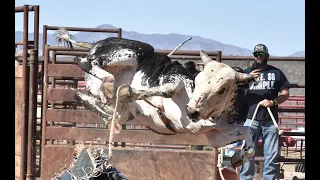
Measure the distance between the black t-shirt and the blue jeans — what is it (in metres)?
0.11

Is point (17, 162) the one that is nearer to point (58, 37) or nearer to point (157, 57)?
point (58, 37)

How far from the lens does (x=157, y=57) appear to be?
7855mm

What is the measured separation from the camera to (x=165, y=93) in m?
7.38

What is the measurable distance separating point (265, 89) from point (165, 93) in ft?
4.38

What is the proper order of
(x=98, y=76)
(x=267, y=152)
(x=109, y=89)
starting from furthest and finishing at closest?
(x=267, y=152) → (x=98, y=76) → (x=109, y=89)

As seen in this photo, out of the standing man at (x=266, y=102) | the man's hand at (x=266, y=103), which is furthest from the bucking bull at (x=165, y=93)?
the standing man at (x=266, y=102)

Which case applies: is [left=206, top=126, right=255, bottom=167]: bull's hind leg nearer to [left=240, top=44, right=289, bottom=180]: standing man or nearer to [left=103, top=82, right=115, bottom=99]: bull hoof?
[left=240, top=44, right=289, bottom=180]: standing man

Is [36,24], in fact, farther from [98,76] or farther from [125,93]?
[125,93]

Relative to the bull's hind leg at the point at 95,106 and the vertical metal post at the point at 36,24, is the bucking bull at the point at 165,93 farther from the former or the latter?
the vertical metal post at the point at 36,24

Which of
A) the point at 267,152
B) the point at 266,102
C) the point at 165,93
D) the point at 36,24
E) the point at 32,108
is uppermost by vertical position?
the point at 36,24

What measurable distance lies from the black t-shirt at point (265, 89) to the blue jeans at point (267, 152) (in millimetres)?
111

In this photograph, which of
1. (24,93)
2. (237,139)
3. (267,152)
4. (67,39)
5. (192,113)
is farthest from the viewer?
(67,39)

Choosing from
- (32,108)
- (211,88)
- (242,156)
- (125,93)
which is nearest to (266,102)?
(242,156)

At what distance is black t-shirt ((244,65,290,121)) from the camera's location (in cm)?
800
